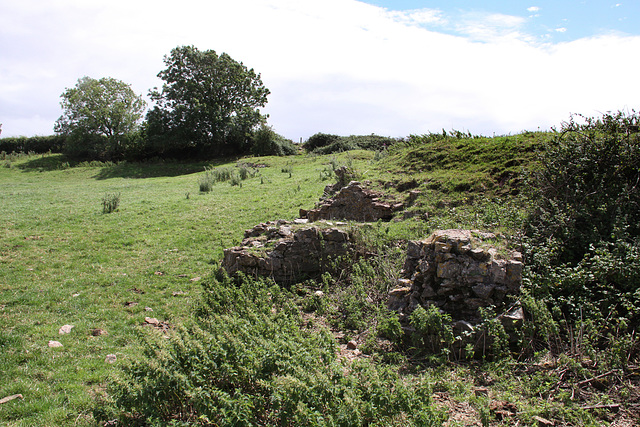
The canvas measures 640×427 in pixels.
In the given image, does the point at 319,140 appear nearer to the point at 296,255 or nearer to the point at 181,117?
the point at 181,117

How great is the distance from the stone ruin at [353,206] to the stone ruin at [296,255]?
2029 millimetres

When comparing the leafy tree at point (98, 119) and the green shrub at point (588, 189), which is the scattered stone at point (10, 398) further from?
the leafy tree at point (98, 119)

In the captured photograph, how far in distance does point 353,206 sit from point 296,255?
2853 mm

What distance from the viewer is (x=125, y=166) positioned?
33094mm

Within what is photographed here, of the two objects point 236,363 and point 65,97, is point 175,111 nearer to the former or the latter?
point 65,97

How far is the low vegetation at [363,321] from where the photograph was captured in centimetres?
332

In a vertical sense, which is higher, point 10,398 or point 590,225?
point 590,225

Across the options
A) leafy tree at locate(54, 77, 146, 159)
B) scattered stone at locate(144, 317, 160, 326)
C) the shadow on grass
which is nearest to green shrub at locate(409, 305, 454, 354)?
scattered stone at locate(144, 317, 160, 326)

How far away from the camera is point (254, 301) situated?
6211 mm

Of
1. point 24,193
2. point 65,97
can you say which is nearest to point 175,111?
point 65,97

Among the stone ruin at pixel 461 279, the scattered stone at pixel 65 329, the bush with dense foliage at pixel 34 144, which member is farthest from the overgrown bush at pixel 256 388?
the bush with dense foliage at pixel 34 144

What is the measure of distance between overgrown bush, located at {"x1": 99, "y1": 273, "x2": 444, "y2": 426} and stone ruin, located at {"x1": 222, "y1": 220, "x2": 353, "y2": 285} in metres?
2.74

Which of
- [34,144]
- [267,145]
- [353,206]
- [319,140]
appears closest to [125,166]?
[267,145]

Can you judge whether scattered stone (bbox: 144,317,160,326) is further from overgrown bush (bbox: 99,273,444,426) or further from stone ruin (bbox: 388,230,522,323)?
stone ruin (bbox: 388,230,522,323)
